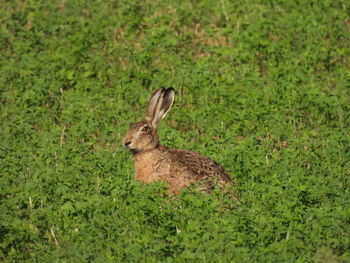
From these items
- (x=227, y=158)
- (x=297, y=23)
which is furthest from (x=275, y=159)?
(x=297, y=23)

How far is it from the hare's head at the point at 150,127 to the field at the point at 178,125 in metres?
0.29

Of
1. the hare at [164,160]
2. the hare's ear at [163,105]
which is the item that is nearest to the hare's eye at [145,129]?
the hare at [164,160]

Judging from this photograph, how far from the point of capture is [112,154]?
10.3 metres

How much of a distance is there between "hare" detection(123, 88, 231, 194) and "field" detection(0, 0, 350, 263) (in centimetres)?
26

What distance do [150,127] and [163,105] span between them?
0.42 metres

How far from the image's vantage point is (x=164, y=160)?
9.80 m

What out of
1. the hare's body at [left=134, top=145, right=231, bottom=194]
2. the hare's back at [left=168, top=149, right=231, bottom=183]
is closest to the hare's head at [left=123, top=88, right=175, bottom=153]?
the hare's body at [left=134, top=145, right=231, bottom=194]

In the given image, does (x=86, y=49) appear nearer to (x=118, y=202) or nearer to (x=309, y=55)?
(x=309, y=55)

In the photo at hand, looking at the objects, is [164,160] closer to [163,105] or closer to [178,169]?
[178,169]

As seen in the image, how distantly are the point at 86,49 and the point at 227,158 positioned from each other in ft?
14.4

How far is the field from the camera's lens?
7.87 metres

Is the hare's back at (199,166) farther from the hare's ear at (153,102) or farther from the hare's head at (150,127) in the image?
the hare's ear at (153,102)

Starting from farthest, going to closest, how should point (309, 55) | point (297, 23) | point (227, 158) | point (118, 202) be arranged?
point (297, 23), point (309, 55), point (227, 158), point (118, 202)

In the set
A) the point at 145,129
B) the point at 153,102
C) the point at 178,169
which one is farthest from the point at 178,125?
the point at 178,169
